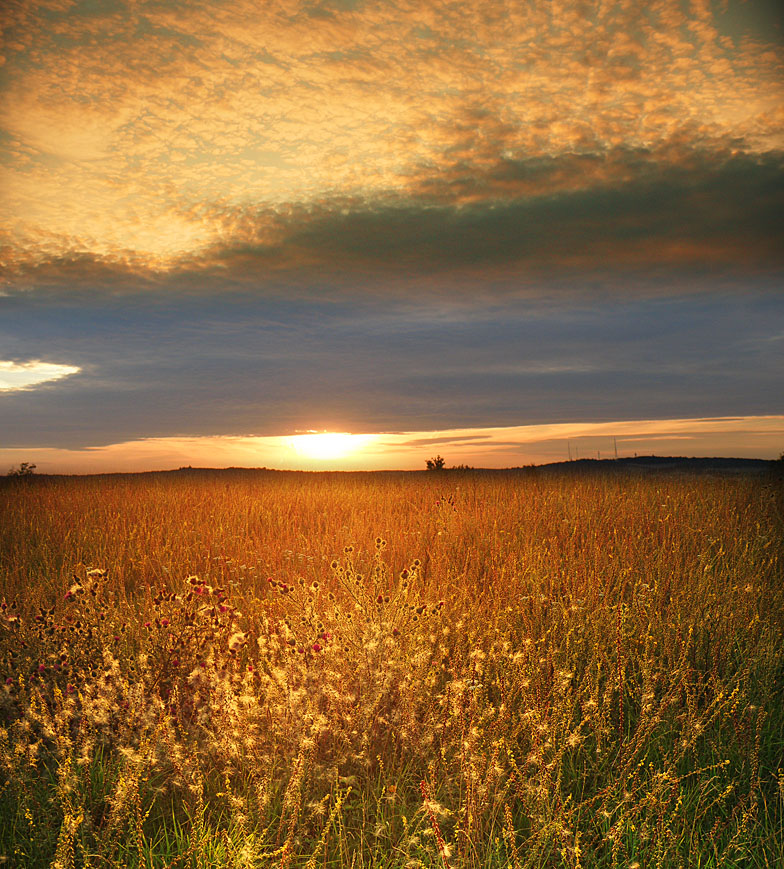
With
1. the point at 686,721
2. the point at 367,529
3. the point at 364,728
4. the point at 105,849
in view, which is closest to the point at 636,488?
the point at 367,529

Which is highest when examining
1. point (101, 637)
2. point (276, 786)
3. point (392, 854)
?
point (101, 637)

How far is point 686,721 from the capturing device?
9.95 feet

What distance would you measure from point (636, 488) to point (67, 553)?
9450mm

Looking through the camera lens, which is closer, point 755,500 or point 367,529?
point 367,529

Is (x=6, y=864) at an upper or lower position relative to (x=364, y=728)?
lower

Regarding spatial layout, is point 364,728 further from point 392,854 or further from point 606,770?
point 606,770

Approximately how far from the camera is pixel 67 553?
7.01 metres

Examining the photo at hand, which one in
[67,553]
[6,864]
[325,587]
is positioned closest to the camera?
[6,864]

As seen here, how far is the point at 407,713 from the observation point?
2771 millimetres

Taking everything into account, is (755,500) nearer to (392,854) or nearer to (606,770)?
(606,770)

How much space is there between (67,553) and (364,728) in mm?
5540

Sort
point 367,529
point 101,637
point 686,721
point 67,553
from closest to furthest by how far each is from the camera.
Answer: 1. point 686,721
2. point 101,637
3. point 67,553
4. point 367,529

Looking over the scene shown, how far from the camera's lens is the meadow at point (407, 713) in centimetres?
219

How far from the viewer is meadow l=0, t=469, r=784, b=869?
2.19m
